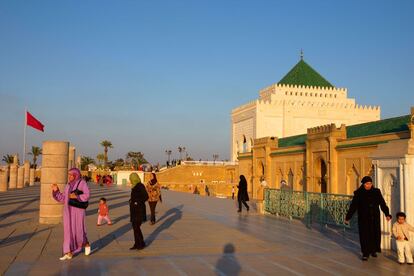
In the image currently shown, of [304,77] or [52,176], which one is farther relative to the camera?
[304,77]

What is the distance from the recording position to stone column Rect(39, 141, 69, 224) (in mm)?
12547

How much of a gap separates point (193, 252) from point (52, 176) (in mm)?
6021

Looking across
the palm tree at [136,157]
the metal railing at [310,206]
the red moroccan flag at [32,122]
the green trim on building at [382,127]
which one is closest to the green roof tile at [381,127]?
the green trim on building at [382,127]

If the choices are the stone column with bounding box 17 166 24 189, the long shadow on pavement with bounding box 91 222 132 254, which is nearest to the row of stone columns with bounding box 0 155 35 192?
the stone column with bounding box 17 166 24 189

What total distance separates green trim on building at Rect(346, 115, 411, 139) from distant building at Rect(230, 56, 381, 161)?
19.8 m

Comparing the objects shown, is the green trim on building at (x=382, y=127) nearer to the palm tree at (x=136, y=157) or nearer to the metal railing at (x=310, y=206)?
the metal railing at (x=310, y=206)

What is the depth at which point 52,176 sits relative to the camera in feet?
41.9

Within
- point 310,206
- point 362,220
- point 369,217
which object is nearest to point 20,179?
point 310,206

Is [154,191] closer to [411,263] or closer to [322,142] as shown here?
[411,263]

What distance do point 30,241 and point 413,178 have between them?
7601mm

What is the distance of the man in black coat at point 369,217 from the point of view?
7.95 meters

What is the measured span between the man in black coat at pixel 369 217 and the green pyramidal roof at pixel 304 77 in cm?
4344

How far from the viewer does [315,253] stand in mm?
8641

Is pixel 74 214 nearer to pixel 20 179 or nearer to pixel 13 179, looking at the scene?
pixel 13 179
